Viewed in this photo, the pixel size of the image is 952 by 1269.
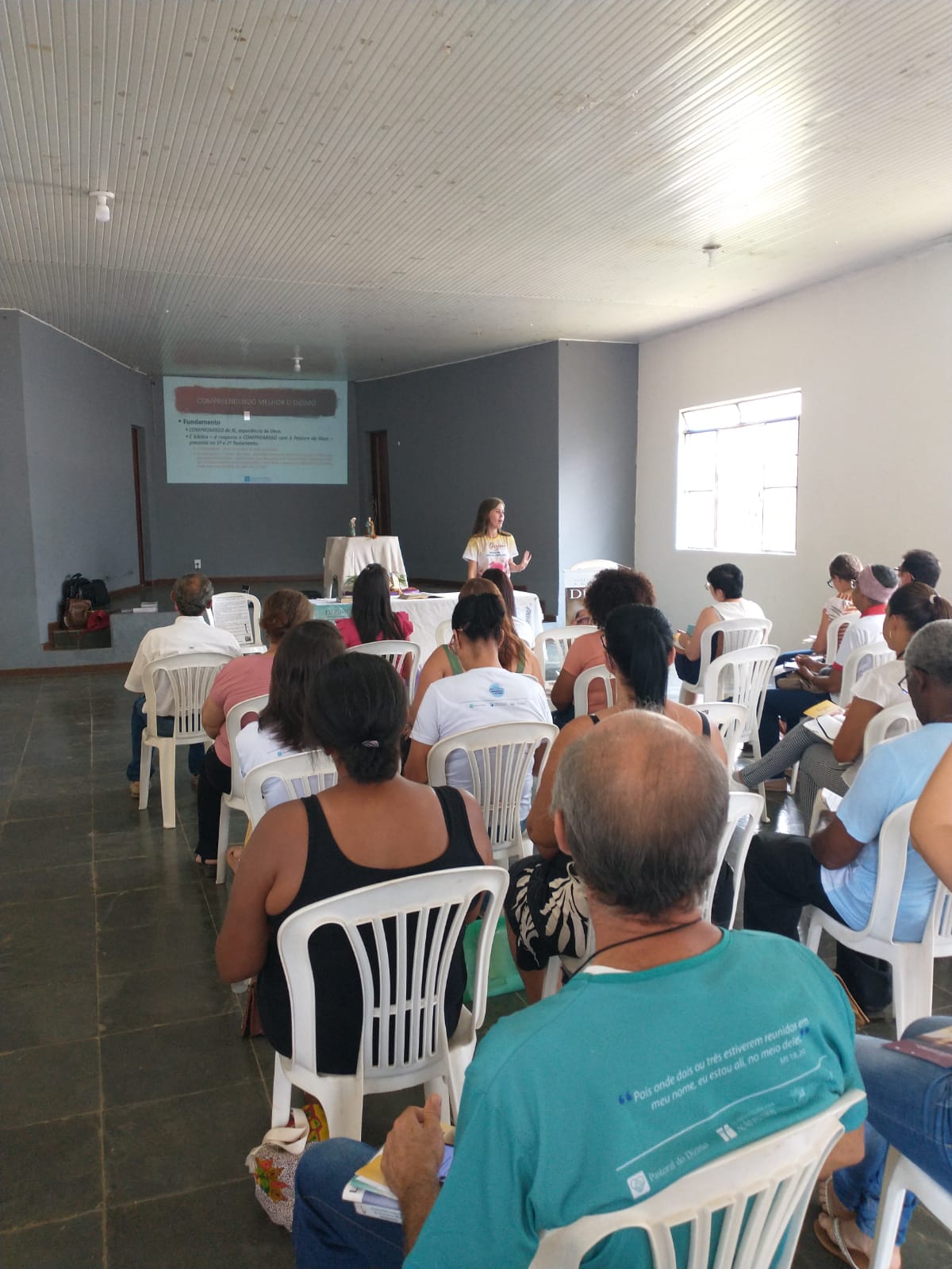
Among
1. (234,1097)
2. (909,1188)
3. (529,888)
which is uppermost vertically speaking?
(529,888)

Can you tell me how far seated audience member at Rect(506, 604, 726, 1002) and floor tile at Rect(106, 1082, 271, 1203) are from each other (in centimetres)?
74

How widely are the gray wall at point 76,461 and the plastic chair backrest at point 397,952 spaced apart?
24.9 ft

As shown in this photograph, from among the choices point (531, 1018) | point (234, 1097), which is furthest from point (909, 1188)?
point (234, 1097)

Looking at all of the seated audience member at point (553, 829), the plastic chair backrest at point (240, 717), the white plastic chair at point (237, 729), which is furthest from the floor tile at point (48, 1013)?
the seated audience member at point (553, 829)

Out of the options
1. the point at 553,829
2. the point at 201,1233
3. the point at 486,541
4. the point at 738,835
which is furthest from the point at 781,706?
the point at 201,1233

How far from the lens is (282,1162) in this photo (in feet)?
5.66

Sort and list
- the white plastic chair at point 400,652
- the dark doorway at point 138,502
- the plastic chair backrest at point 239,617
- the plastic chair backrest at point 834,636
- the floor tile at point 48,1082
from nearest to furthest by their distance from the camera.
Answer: the floor tile at point 48,1082, the white plastic chair at point 400,652, the plastic chair backrest at point 834,636, the plastic chair backrest at point 239,617, the dark doorway at point 138,502

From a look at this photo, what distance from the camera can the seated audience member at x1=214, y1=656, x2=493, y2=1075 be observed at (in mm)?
1590

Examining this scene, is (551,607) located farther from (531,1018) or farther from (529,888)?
(531,1018)

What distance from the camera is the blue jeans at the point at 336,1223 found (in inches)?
46.8

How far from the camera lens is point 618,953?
3.14 ft

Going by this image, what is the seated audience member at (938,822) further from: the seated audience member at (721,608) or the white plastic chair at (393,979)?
the seated audience member at (721,608)

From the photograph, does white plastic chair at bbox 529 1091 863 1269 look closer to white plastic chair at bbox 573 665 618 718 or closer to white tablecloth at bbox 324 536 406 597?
white plastic chair at bbox 573 665 618 718

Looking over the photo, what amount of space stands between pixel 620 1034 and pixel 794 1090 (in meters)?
0.21
